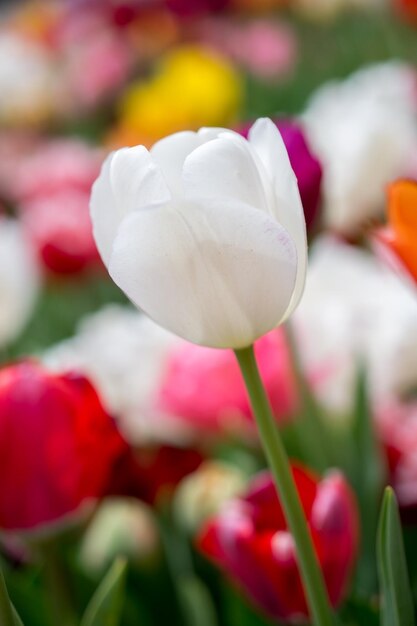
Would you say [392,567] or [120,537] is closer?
[392,567]

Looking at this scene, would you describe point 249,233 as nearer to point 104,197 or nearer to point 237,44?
point 104,197

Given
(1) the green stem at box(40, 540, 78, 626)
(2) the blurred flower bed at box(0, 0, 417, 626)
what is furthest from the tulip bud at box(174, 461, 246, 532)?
(1) the green stem at box(40, 540, 78, 626)

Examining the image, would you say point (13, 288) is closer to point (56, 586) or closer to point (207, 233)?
point (56, 586)

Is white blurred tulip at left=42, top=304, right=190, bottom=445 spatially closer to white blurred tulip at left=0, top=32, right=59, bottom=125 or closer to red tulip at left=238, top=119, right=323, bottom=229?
red tulip at left=238, top=119, right=323, bottom=229

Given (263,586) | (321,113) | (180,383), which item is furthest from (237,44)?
(263,586)

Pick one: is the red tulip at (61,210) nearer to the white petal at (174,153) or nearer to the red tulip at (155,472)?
the red tulip at (155,472)

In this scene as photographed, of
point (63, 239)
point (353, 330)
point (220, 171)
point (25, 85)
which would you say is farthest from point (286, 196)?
point (25, 85)
